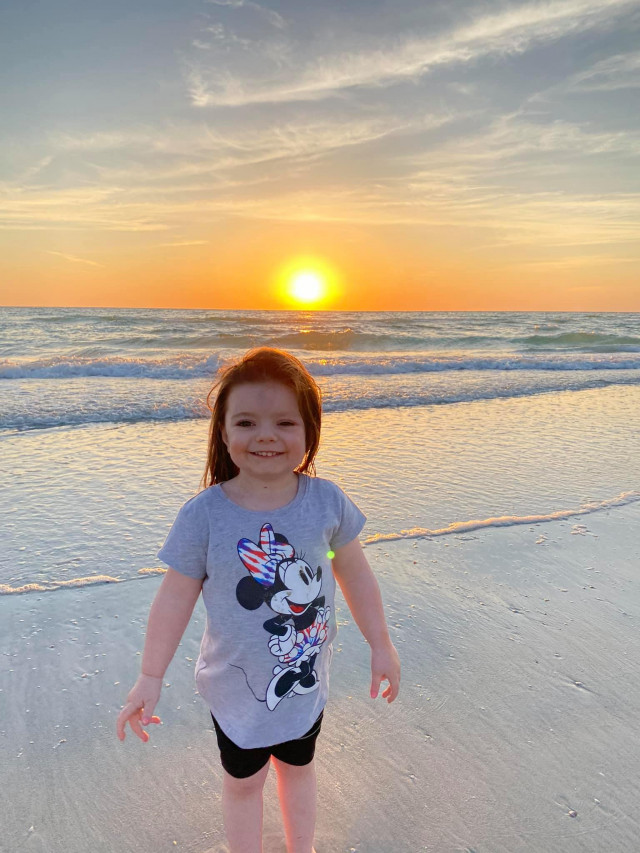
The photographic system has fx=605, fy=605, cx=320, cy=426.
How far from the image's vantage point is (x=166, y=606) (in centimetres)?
151

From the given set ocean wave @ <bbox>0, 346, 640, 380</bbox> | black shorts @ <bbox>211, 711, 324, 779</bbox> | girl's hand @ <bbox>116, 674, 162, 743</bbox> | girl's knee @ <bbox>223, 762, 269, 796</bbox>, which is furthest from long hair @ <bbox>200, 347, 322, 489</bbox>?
ocean wave @ <bbox>0, 346, 640, 380</bbox>

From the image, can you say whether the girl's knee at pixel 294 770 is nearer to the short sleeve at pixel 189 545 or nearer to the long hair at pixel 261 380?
the short sleeve at pixel 189 545

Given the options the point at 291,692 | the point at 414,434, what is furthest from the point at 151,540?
the point at 414,434

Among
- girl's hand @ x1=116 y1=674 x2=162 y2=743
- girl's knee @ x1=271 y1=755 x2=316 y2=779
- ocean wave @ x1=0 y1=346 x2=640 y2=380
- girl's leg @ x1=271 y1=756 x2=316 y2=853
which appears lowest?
ocean wave @ x1=0 y1=346 x2=640 y2=380

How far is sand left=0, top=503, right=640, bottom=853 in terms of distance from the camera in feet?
5.69

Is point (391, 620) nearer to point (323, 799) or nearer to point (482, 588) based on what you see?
point (482, 588)

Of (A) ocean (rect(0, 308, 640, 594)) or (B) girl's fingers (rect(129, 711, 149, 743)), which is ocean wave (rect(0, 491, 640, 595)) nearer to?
(A) ocean (rect(0, 308, 640, 594))

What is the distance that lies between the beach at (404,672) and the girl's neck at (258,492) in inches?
38.8

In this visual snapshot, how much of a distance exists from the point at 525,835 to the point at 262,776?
78 cm

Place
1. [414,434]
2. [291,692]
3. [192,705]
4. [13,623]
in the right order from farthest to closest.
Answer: [414,434]
[13,623]
[192,705]
[291,692]

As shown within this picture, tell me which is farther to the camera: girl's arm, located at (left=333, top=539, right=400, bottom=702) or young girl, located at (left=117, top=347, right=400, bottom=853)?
girl's arm, located at (left=333, top=539, right=400, bottom=702)

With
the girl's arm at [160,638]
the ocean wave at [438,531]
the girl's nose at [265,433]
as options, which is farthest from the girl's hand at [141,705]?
the ocean wave at [438,531]

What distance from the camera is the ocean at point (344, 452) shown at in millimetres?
3910

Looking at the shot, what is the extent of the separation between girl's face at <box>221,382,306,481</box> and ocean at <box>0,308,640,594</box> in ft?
6.59
